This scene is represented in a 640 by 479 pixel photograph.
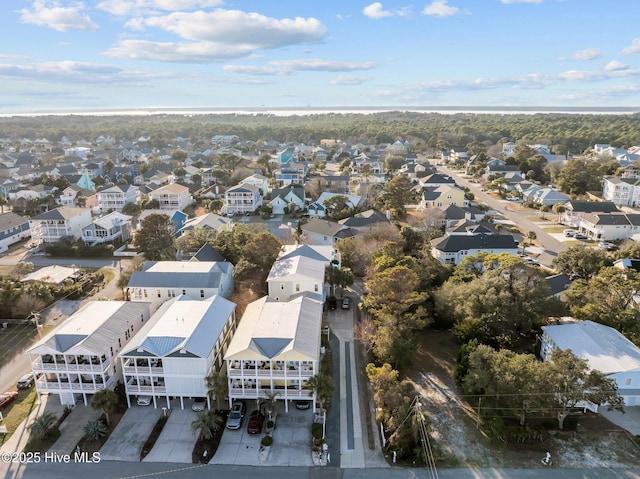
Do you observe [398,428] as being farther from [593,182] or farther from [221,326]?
[593,182]

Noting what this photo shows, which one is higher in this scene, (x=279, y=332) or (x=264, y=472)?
(x=279, y=332)

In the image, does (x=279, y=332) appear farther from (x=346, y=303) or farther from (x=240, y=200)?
(x=240, y=200)

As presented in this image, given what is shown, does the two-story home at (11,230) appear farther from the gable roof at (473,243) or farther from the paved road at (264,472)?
the gable roof at (473,243)

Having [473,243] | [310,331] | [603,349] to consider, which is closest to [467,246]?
[473,243]

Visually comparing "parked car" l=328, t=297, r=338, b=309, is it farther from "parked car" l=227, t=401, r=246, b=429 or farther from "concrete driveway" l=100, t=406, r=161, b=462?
"concrete driveway" l=100, t=406, r=161, b=462

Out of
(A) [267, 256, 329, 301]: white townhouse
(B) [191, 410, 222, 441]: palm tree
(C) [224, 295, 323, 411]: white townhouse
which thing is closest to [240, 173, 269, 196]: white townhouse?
(A) [267, 256, 329, 301]: white townhouse

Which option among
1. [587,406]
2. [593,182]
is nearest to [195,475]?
[587,406]
